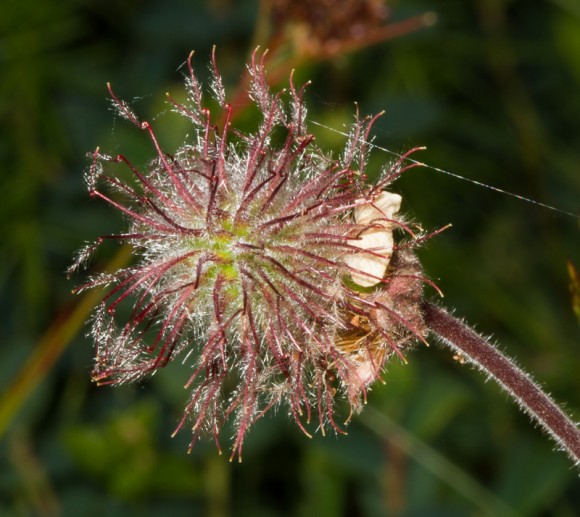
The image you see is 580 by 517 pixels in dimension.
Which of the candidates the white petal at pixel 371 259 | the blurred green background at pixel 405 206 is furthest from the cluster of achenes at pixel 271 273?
the blurred green background at pixel 405 206

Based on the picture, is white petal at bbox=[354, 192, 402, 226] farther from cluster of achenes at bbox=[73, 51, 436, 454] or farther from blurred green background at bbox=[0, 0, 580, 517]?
blurred green background at bbox=[0, 0, 580, 517]

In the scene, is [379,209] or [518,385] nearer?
[518,385]

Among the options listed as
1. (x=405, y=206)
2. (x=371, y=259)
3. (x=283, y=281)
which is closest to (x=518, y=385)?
(x=371, y=259)

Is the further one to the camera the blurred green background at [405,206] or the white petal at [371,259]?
the blurred green background at [405,206]

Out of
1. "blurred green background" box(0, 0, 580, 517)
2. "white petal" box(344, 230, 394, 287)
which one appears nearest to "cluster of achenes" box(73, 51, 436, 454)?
"white petal" box(344, 230, 394, 287)

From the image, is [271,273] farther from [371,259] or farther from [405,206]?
[405,206]

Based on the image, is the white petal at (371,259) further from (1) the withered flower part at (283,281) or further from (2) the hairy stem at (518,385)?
(2) the hairy stem at (518,385)

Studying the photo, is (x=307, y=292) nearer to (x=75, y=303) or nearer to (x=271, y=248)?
(x=271, y=248)
